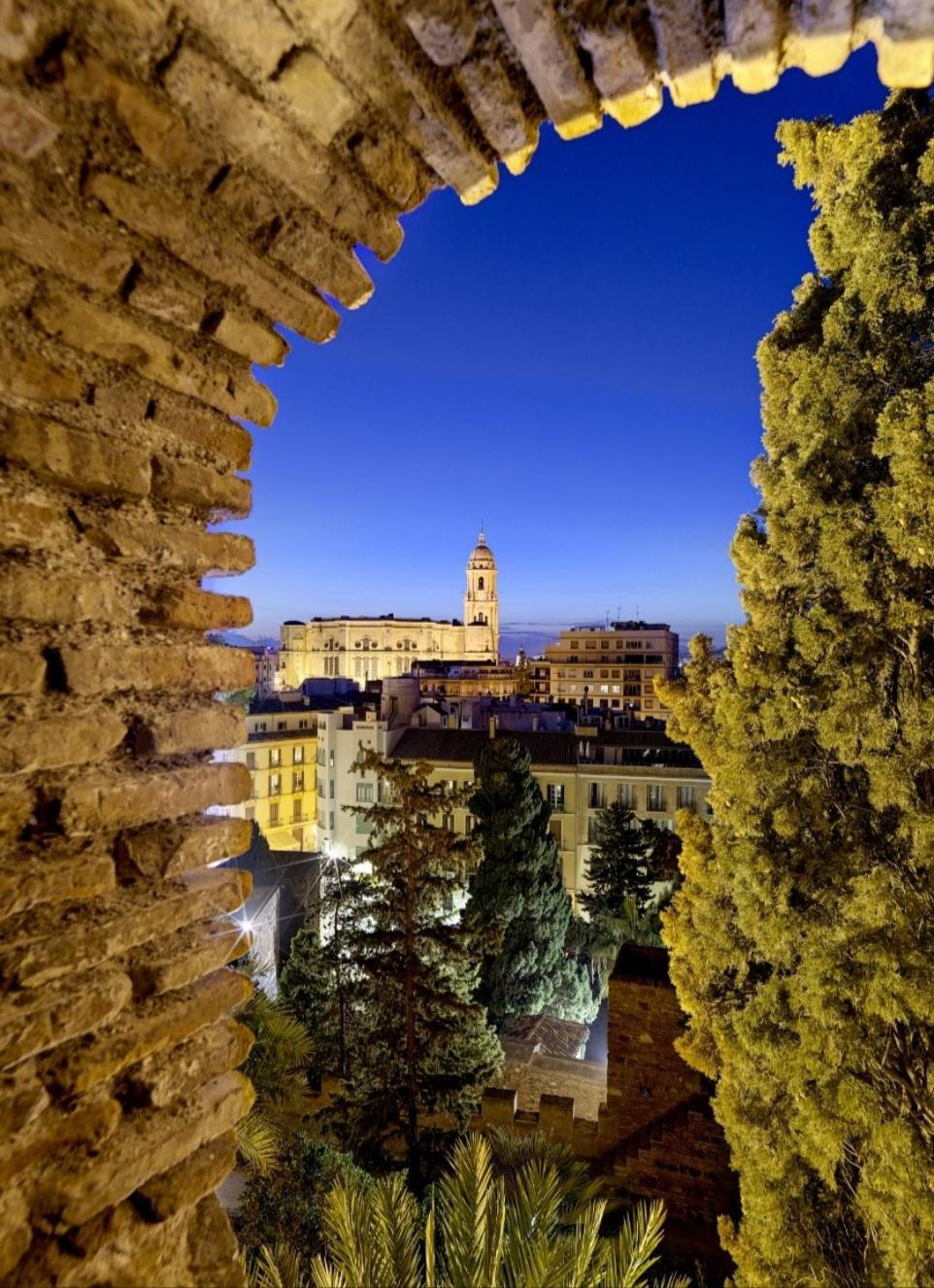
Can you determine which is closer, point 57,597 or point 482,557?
point 57,597

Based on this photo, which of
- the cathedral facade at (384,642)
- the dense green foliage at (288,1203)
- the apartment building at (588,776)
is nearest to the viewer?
the dense green foliage at (288,1203)

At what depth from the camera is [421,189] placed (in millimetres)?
1770

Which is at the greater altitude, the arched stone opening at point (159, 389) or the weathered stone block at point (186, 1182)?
the arched stone opening at point (159, 389)

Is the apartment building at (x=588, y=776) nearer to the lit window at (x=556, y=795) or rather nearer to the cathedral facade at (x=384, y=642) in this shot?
the lit window at (x=556, y=795)

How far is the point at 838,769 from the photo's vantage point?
15.6ft

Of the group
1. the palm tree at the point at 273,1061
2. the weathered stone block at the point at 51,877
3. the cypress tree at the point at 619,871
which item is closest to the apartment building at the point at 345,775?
the cypress tree at the point at 619,871

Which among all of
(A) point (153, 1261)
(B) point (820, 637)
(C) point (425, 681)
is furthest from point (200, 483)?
(C) point (425, 681)

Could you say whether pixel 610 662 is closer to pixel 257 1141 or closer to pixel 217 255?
pixel 257 1141

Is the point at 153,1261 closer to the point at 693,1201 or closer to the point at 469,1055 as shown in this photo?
the point at 693,1201

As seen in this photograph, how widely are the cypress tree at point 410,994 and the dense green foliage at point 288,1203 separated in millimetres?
1950

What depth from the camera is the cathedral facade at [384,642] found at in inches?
3413

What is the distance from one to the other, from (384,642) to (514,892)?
75049 millimetres

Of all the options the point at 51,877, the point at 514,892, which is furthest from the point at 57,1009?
the point at 514,892

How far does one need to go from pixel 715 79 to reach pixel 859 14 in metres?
0.29
